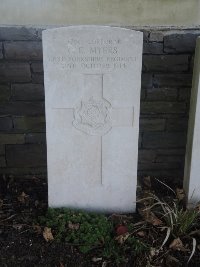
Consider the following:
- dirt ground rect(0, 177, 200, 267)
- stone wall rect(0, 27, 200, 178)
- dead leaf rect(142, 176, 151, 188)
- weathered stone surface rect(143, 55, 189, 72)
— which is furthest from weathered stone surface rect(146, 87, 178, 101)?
dirt ground rect(0, 177, 200, 267)

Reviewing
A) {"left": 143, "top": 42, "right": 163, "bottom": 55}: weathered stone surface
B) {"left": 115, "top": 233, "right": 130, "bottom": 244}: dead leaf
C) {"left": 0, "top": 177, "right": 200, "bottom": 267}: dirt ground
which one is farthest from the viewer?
{"left": 143, "top": 42, "right": 163, "bottom": 55}: weathered stone surface

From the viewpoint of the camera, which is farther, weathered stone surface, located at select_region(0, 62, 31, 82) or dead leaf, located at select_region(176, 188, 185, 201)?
dead leaf, located at select_region(176, 188, 185, 201)

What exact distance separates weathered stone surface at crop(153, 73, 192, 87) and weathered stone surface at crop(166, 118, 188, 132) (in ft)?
Result: 1.05

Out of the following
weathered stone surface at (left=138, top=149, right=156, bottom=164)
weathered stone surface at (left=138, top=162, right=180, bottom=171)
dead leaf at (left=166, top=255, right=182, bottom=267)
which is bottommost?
dead leaf at (left=166, top=255, right=182, bottom=267)

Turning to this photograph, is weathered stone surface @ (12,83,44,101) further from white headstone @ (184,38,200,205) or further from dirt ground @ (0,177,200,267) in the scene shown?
white headstone @ (184,38,200,205)

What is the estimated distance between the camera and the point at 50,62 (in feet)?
8.46

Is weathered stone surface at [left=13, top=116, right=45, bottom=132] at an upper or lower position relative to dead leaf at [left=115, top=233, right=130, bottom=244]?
upper

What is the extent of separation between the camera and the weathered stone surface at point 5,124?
329cm

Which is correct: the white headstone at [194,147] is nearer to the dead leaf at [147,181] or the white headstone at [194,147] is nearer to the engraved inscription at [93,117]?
the dead leaf at [147,181]

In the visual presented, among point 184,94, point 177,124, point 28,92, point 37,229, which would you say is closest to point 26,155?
point 28,92

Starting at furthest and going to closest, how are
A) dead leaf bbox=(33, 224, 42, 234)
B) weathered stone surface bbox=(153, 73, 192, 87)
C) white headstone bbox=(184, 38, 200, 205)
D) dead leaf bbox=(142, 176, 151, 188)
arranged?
dead leaf bbox=(142, 176, 151, 188)
weathered stone surface bbox=(153, 73, 192, 87)
white headstone bbox=(184, 38, 200, 205)
dead leaf bbox=(33, 224, 42, 234)

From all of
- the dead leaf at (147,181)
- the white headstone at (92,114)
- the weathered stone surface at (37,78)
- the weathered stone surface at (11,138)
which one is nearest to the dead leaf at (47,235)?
the white headstone at (92,114)

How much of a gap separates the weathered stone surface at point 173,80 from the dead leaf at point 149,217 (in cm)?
107

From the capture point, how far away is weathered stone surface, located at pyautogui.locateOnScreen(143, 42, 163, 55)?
3.12 meters
